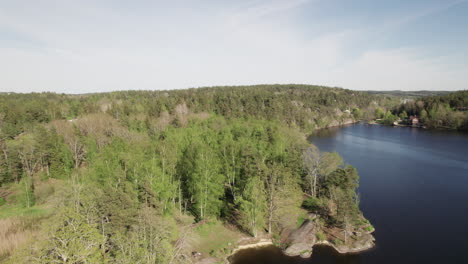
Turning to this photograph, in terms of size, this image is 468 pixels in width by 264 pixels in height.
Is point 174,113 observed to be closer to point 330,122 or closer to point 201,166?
point 201,166

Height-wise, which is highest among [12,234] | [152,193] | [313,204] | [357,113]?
[357,113]

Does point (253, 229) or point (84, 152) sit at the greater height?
point (84, 152)

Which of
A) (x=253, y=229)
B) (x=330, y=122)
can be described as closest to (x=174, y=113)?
(x=253, y=229)

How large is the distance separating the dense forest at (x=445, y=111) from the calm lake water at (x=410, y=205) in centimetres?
3429

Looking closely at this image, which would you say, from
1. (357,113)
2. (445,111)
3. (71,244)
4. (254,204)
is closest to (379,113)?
(357,113)

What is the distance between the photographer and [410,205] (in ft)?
112

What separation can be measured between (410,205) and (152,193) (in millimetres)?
34566

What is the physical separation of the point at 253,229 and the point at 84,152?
40.3m

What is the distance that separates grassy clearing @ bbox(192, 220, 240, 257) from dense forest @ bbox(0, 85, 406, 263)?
0.11 metres

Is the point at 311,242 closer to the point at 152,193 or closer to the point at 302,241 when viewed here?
the point at 302,241

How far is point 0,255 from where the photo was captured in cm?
2258

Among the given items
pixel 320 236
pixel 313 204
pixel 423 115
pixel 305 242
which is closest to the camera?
pixel 305 242

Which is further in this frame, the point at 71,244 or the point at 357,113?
the point at 357,113

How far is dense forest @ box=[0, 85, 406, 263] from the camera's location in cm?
1632
